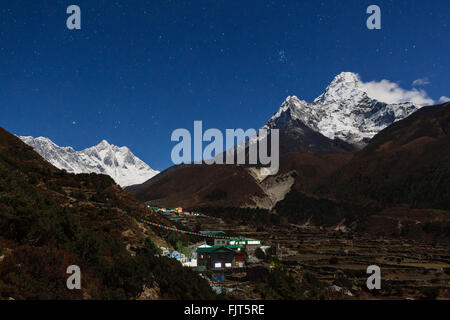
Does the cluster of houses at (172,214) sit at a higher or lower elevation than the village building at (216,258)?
higher

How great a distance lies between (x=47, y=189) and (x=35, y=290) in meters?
35.1

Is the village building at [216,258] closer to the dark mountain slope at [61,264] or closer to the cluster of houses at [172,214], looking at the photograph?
the dark mountain slope at [61,264]

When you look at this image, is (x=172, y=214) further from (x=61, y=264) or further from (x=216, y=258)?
(x=61, y=264)

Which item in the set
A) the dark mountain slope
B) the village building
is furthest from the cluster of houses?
the dark mountain slope

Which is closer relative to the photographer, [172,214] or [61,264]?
[61,264]

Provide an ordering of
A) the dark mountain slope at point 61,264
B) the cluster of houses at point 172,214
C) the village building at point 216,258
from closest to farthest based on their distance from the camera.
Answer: the dark mountain slope at point 61,264, the village building at point 216,258, the cluster of houses at point 172,214

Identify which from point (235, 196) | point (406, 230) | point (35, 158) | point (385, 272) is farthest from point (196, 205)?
point (385, 272)

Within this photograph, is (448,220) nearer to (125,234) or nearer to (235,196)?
(125,234)

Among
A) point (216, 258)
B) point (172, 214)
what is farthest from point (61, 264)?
point (172, 214)

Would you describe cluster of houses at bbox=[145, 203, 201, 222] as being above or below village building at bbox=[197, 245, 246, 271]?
above

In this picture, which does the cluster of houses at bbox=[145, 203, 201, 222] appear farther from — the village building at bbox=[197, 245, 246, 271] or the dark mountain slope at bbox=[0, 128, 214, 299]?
the dark mountain slope at bbox=[0, 128, 214, 299]

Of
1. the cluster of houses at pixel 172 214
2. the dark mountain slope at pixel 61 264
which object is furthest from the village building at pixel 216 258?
the cluster of houses at pixel 172 214

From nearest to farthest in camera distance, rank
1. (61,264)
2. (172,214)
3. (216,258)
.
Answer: (61,264) → (216,258) → (172,214)

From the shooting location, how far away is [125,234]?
127 feet
